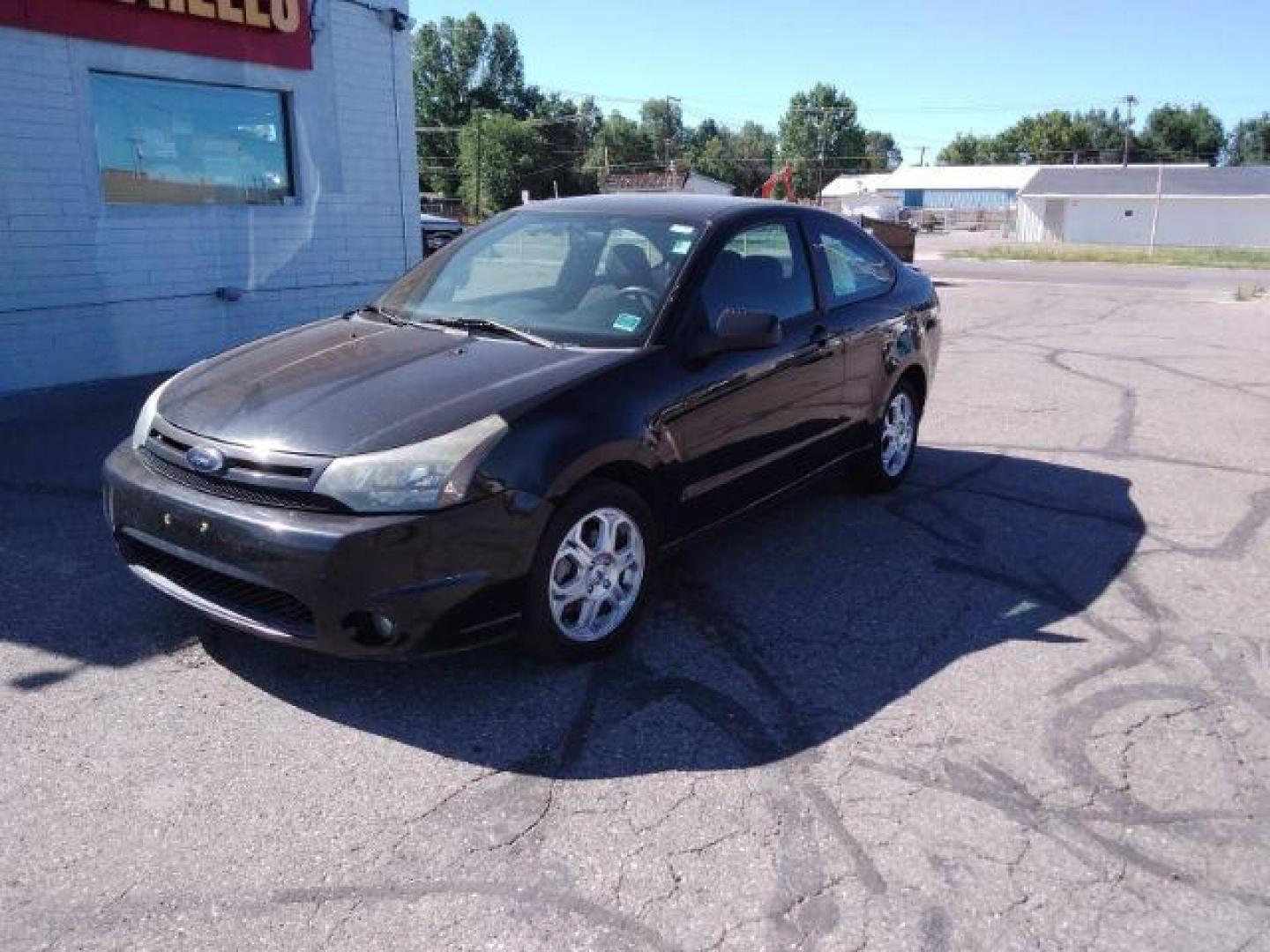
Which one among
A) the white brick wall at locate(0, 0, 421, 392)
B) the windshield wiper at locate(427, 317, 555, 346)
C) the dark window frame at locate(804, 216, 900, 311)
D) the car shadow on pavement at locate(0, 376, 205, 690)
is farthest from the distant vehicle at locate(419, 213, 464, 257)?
the windshield wiper at locate(427, 317, 555, 346)

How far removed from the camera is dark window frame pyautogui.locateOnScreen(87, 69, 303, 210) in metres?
8.23

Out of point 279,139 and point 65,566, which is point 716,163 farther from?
point 65,566

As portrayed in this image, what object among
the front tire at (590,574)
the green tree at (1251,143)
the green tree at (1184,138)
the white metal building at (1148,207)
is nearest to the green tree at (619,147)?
the white metal building at (1148,207)

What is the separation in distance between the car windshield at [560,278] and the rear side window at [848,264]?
3.27ft

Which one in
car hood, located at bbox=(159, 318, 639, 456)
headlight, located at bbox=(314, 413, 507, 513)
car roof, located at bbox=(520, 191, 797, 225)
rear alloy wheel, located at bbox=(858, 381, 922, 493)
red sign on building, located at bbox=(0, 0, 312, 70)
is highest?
red sign on building, located at bbox=(0, 0, 312, 70)

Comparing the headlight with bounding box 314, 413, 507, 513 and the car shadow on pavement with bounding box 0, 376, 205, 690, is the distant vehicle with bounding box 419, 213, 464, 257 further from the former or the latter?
the headlight with bounding box 314, 413, 507, 513

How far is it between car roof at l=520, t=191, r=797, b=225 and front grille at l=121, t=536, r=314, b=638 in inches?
93.1

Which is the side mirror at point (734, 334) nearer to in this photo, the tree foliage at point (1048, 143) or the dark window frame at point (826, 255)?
the dark window frame at point (826, 255)

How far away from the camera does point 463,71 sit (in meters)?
94.8

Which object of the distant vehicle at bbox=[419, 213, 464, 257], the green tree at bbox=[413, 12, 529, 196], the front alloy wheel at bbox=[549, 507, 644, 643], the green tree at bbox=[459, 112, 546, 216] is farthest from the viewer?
the green tree at bbox=[413, 12, 529, 196]

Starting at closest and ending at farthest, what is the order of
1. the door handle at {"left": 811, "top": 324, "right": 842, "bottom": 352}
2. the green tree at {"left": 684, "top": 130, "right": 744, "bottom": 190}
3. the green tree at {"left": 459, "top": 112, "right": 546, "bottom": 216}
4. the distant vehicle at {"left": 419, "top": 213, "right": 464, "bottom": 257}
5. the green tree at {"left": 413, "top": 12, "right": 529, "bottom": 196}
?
the door handle at {"left": 811, "top": 324, "right": 842, "bottom": 352}
the distant vehicle at {"left": 419, "top": 213, "right": 464, "bottom": 257}
the green tree at {"left": 459, "top": 112, "right": 546, "bottom": 216}
the green tree at {"left": 413, "top": 12, "right": 529, "bottom": 196}
the green tree at {"left": 684, "top": 130, "right": 744, "bottom": 190}

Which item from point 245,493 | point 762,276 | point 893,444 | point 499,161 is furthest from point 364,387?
point 499,161

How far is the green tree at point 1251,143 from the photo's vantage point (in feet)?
371

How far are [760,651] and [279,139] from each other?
25.8 ft
